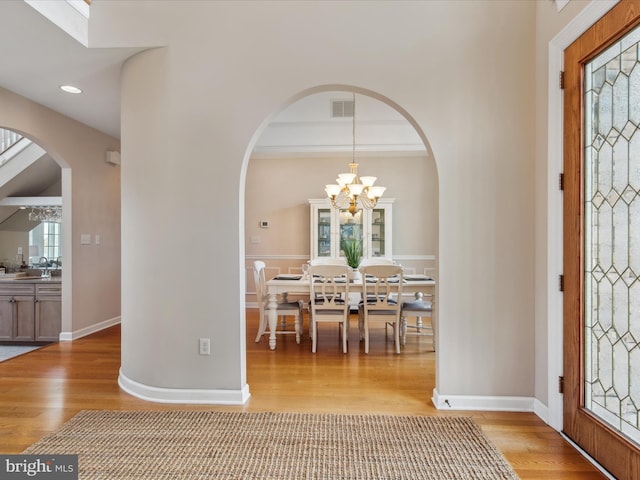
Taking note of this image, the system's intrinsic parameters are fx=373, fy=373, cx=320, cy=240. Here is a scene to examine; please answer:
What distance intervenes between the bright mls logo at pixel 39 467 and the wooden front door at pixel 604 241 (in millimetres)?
2639

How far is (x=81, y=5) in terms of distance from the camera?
2.56 m

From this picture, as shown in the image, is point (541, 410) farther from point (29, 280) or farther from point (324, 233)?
point (29, 280)

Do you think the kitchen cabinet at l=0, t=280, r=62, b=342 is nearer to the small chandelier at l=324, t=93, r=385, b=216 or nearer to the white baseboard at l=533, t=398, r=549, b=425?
→ the small chandelier at l=324, t=93, r=385, b=216

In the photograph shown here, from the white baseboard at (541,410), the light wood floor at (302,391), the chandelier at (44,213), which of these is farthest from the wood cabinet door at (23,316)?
the white baseboard at (541,410)

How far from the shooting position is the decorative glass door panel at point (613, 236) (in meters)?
1.75

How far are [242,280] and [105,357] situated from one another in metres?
2.01

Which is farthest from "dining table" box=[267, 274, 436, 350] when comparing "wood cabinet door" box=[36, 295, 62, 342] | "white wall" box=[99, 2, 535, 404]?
"wood cabinet door" box=[36, 295, 62, 342]

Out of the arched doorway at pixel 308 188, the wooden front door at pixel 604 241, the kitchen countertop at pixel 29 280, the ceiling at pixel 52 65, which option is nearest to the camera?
the wooden front door at pixel 604 241

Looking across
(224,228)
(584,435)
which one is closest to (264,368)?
(224,228)

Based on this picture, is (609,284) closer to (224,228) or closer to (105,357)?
(224,228)

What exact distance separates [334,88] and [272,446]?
2.33 meters

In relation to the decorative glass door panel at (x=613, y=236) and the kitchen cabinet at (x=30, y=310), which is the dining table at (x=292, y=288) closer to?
the decorative glass door panel at (x=613, y=236)

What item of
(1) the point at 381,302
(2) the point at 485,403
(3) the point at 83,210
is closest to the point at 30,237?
(3) the point at 83,210

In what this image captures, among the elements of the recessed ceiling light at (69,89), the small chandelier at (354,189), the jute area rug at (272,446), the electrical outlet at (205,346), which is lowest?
the jute area rug at (272,446)
